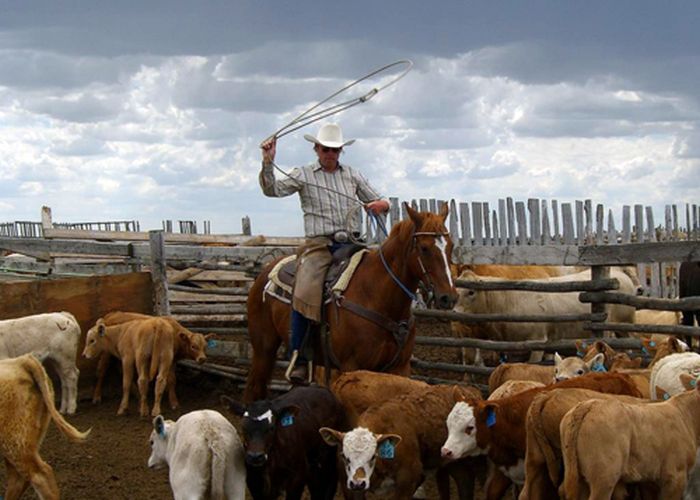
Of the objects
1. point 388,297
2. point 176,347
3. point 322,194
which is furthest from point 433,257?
point 176,347

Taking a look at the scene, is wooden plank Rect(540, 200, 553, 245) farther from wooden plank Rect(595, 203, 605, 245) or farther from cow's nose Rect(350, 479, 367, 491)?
cow's nose Rect(350, 479, 367, 491)

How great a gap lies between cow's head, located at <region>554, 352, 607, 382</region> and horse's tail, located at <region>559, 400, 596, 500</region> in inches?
84.9

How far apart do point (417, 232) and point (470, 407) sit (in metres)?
1.75

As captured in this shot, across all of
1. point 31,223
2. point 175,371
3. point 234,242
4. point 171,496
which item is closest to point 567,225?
point 234,242

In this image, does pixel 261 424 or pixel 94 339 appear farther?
pixel 94 339

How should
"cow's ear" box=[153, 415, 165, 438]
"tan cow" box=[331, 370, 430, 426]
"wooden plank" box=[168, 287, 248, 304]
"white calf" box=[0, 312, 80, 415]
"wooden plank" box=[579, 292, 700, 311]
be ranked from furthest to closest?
"wooden plank" box=[168, 287, 248, 304], "white calf" box=[0, 312, 80, 415], "wooden plank" box=[579, 292, 700, 311], "tan cow" box=[331, 370, 430, 426], "cow's ear" box=[153, 415, 165, 438]

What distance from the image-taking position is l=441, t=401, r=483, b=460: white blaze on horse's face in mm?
6883

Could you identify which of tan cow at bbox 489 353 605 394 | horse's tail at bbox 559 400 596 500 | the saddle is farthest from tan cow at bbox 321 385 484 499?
the saddle

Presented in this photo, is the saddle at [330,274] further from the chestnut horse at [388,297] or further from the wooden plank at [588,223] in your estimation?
the wooden plank at [588,223]

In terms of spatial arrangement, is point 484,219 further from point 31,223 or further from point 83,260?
point 31,223

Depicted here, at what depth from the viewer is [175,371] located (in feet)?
42.7

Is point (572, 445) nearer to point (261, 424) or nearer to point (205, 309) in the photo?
point (261, 424)

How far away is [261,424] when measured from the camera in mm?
6684

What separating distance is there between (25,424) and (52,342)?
4.31 metres
